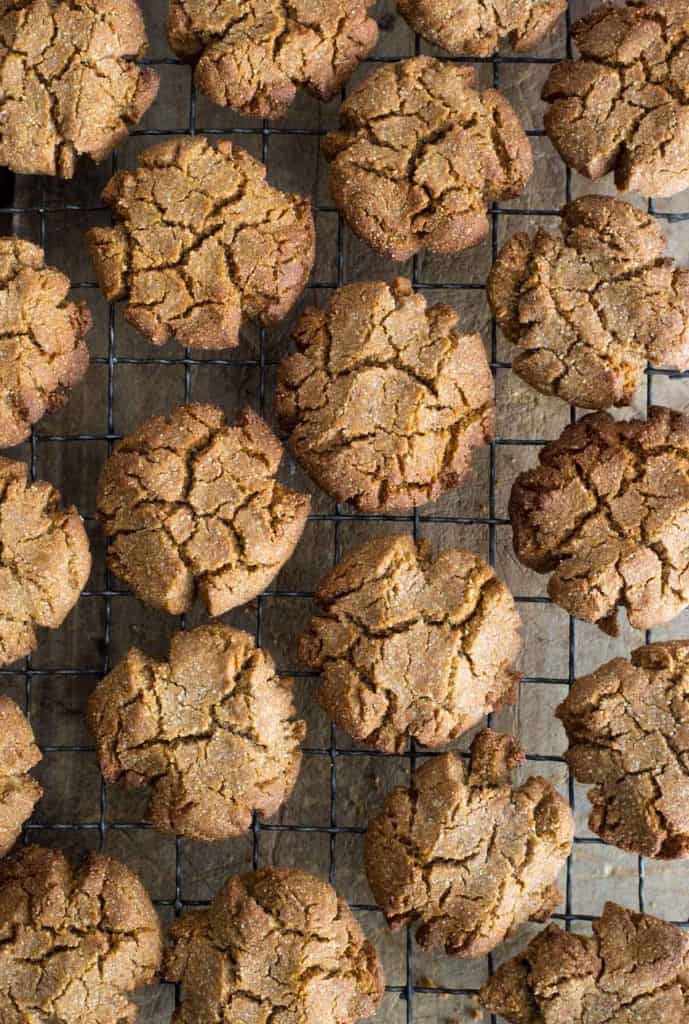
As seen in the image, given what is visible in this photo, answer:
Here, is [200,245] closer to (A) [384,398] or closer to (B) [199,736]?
(A) [384,398]

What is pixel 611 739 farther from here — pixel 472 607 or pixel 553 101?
pixel 553 101

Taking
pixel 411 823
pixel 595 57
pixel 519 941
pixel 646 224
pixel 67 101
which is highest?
pixel 595 57

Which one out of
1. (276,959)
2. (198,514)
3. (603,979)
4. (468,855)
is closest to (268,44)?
(198,514)

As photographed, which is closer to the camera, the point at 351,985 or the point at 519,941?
the point at 351,985

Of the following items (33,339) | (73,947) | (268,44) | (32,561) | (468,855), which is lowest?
(73,947)

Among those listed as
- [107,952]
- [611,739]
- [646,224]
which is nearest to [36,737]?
[107,952]

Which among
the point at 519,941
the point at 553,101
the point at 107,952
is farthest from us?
the point at 519,941

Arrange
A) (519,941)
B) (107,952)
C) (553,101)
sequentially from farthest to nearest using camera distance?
(519,941), (553,101), (107,952)
